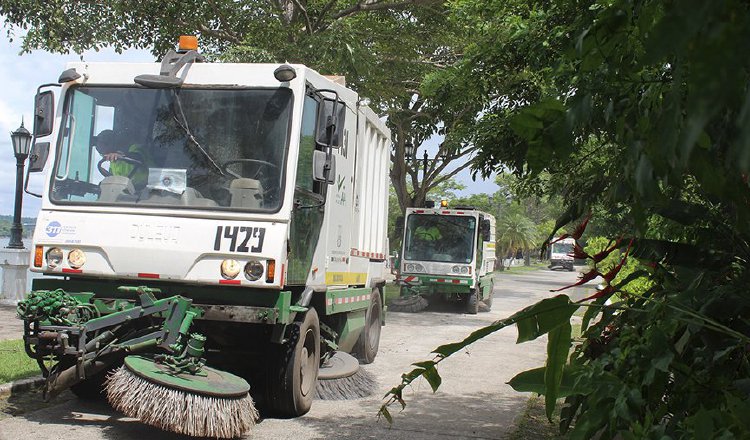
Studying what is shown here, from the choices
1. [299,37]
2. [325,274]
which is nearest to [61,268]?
[325,274]

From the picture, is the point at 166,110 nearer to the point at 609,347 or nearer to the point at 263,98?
the point at 263,98

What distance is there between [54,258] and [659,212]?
523 cm

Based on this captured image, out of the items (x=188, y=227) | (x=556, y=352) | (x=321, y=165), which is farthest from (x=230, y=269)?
(x=556, y=352)

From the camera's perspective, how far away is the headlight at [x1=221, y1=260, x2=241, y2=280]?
20.6 feet

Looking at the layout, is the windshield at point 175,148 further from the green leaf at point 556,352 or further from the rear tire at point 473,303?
the rear tire at point 473,303

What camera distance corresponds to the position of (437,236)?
68.8ft

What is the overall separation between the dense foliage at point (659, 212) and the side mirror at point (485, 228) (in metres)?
17.1

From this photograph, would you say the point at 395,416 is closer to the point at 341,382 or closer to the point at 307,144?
the point at 341,382

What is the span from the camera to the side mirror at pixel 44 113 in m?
7.02

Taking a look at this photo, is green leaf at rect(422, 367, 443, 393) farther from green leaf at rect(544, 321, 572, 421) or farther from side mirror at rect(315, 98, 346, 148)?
side mirror at rect(315, 98, 346, 148)

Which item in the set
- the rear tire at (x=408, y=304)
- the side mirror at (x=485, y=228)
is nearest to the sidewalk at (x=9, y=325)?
the rear tire at (x=408, y=304)

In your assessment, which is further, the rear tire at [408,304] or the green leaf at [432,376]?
the rear tire at [408,304]

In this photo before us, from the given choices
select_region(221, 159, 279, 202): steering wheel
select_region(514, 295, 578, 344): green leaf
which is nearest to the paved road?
select_region(514, 295, 578, 344): green leaf

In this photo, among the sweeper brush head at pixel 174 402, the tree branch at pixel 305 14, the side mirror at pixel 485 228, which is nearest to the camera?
the sweeper brush head at pixel 174 402
